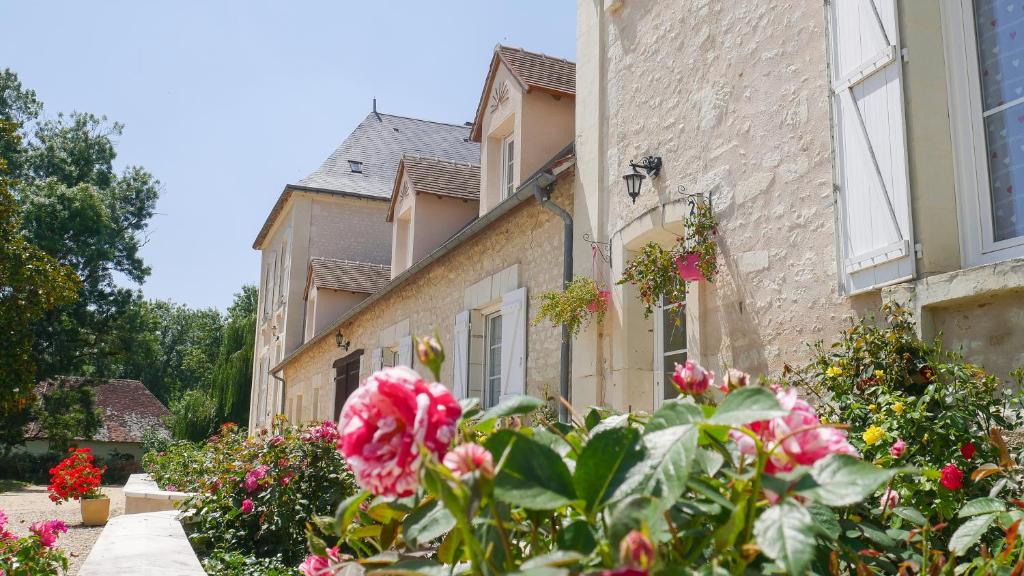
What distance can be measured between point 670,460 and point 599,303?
464cm

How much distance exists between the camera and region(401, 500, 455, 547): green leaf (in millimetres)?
1072

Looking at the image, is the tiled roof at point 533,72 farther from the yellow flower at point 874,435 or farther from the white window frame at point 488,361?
the yellow flower at point 874,435

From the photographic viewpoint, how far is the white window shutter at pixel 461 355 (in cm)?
800

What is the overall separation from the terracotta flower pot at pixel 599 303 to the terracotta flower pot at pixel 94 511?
7348 millimetres

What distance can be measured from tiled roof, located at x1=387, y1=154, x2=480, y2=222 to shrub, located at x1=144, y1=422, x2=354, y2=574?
6.12m

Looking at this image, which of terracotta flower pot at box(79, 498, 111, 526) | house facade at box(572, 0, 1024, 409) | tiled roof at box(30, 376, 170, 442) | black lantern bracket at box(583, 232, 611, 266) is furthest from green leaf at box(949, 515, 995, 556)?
tiled roof at box(30, 376, 170, 442)

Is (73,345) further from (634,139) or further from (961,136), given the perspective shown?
(961,136)

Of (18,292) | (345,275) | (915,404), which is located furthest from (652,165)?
(345,275)

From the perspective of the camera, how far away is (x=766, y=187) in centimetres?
430

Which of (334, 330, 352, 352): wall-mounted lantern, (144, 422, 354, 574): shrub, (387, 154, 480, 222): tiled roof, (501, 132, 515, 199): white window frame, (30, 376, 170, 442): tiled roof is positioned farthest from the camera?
(30, 376, 170, 442): tiled roof

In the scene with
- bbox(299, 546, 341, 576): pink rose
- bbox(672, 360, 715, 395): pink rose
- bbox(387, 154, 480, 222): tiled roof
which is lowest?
bbox(299, 546, 341, 576): pink rose

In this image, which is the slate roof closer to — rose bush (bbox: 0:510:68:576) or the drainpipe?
the drainpipe

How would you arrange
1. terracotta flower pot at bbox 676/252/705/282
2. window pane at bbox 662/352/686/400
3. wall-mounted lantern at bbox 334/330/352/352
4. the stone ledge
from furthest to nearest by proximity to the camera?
wall-mounted lantern at bbox 334/330/352/352, window pane at bbox 662/352/686/400, terracotta flower pot at bbox 676/252/705/282, the stone ledge

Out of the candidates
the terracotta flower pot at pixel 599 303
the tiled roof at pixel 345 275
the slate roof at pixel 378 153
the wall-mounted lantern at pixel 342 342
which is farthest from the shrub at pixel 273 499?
the slate roof at pixel 378 153
